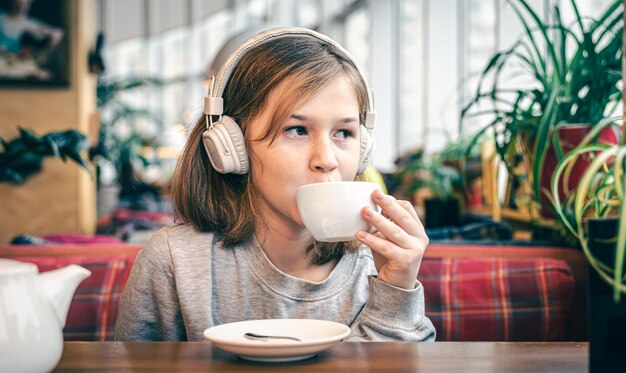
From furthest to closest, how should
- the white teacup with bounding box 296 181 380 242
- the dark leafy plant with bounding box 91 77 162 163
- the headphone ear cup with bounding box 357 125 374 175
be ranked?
the dark leafy plant with bounding box 91 77 162 163 → the headphone ear cup with bounding box 357 125 374 175 → the white teacup with bounding box 296 181 380 242

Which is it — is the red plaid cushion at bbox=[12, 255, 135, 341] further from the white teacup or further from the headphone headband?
the white teacup

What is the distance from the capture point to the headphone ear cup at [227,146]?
1.23m

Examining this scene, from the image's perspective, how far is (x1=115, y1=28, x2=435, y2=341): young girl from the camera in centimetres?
117

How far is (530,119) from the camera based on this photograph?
1.83 metres

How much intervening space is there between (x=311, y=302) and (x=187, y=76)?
11.8 meters

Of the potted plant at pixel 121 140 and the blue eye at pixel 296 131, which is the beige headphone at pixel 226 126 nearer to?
the blue eye at pixel 296 131

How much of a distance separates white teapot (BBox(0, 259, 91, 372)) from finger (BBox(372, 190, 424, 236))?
41 cm

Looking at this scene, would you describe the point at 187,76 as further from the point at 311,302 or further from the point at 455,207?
the point at 311,302

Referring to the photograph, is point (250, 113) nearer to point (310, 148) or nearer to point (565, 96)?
point (310, 148)

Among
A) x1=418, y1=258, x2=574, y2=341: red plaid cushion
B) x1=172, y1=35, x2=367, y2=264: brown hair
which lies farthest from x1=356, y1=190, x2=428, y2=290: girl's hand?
x1=418, y1=258, x2=574, y2=341: red plaid cushion

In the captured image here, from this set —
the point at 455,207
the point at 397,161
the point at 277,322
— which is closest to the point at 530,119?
the point at 277,322

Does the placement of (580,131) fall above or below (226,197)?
above

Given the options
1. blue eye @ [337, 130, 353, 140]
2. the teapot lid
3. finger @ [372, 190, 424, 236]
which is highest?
blue eye @ [337, 130, 353, 140]

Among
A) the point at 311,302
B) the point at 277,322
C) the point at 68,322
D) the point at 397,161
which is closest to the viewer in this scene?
the point at 277,322
